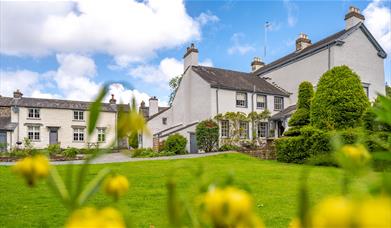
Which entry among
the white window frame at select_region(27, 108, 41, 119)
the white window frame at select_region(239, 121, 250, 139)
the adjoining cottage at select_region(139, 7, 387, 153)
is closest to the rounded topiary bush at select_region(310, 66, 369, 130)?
the adjoining cottage at select_region(139, 7, 387, 153)

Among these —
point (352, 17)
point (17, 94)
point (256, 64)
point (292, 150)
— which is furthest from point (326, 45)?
point (17, 94)

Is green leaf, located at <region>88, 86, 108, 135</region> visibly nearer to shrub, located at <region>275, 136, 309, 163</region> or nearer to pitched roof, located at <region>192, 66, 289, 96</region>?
shrub, located at <region>275, 136, 309, 163</region>

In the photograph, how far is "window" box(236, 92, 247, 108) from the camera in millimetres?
22531

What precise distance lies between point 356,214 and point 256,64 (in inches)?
1163

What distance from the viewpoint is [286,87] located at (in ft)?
81.4

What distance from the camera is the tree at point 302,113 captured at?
1520cm

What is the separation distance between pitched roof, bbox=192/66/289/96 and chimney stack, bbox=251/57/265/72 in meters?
3.15

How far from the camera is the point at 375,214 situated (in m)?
0.15

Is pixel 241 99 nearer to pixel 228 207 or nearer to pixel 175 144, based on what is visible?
pixel 175 144

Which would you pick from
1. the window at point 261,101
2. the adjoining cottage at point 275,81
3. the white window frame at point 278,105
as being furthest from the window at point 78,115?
the white window frame at point 278,105

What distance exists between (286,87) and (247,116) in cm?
445

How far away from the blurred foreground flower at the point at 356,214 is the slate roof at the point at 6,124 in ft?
110

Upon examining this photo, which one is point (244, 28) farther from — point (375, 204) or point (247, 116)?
point (375, 204)

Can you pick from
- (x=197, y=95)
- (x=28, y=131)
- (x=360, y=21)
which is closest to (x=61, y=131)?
(x=28, y=131)
